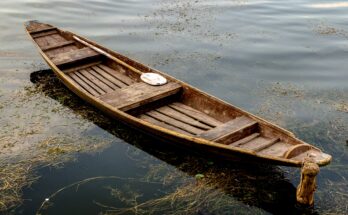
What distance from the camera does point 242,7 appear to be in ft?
56.3

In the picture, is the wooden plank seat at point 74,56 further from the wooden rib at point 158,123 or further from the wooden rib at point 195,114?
the wooden rib at point 195,114

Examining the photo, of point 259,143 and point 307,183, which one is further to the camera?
point 259,143

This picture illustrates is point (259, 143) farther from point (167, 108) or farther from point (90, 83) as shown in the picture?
point (90, 83)

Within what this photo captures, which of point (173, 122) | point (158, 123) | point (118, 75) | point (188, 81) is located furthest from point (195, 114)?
point (118, 75)

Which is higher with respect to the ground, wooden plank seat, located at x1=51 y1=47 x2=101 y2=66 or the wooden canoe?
wooden plank seat, located at x1=51 y1=47 x2=101 y2=66

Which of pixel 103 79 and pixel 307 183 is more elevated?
pixel 103 79

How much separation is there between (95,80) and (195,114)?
319 cm

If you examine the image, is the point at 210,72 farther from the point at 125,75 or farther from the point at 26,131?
the point at 26,131

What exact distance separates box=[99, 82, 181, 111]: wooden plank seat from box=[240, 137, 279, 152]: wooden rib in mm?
2551

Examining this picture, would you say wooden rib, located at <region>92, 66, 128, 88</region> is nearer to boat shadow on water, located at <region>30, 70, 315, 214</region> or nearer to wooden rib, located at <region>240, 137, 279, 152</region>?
boat shadow on water, located at <region>30, 70, 315, 214</region>

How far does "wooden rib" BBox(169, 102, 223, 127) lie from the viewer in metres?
8.39

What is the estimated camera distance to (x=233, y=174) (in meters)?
7.30

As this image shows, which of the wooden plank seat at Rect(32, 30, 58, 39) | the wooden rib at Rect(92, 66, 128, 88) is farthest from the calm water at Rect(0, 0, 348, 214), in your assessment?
the wooden rib at Rect(92, 66, 128, 88)

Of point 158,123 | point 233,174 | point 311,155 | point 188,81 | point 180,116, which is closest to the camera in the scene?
point 311,155
